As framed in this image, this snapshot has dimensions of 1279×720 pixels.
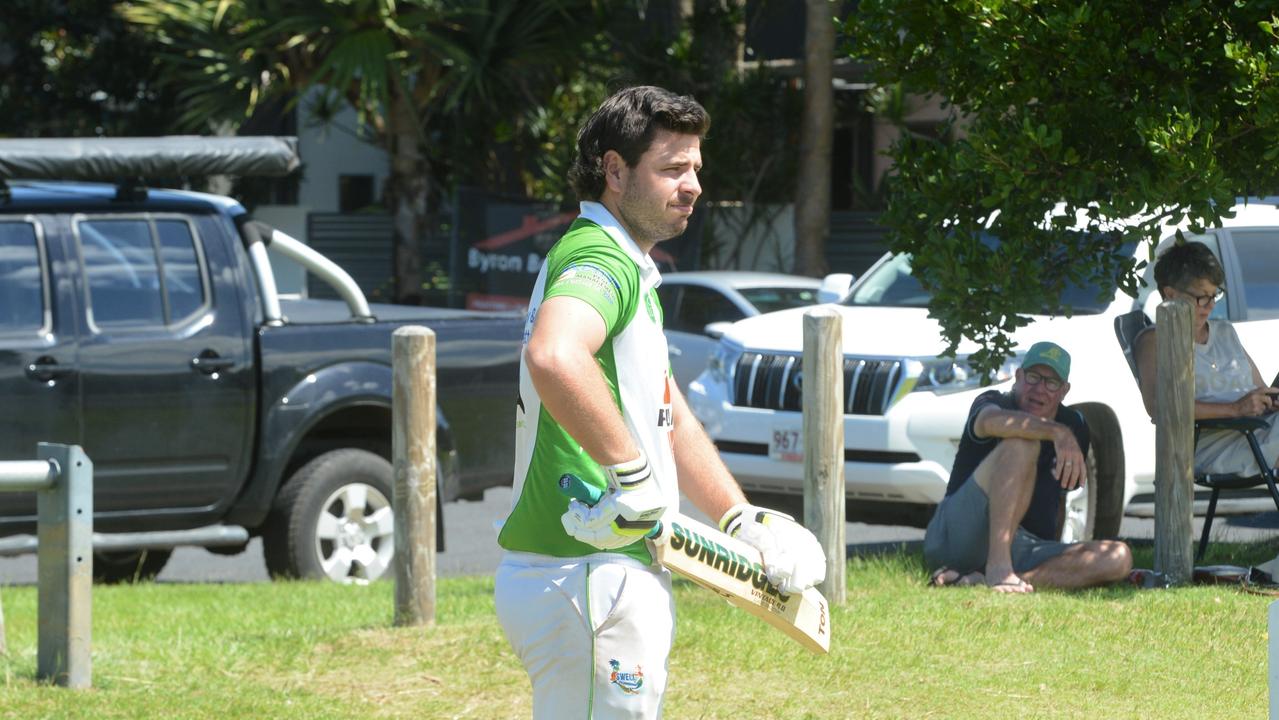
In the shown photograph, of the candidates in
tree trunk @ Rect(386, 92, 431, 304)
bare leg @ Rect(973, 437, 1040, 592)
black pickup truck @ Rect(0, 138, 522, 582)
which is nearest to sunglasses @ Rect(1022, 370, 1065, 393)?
bare leg @ Rect(973, 437, 1040, 592)

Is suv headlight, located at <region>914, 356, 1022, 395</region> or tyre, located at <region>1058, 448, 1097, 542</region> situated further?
suv headlight, located at <region>914, 356, 1022, 395</region>

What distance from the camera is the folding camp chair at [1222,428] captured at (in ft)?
24.7

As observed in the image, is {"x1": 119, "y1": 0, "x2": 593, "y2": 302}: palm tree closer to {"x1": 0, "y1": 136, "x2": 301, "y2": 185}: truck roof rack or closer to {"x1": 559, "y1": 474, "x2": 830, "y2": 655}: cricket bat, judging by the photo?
{"x1": 0, "y1": 136, "x2": 301, "y2": 185}: truck roof rack

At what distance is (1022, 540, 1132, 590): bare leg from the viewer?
727cm

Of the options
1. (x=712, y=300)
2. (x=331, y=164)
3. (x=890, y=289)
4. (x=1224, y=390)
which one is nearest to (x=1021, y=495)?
(x=1224, y=390)

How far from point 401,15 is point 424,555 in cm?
1227

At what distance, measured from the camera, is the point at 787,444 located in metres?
9.34

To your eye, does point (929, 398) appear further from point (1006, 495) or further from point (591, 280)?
point (591, 280)

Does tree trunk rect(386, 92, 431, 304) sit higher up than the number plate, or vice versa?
tree trunk rect(386, 92, 431, 304)

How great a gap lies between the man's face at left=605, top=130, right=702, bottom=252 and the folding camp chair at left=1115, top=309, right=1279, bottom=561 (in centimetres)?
457

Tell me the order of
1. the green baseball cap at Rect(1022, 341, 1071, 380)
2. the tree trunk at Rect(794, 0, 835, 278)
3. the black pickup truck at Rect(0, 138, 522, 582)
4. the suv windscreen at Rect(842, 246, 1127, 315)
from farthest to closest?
the tree trunk at Rect(794, 0, 835, 278) < the suv windscreen at Rect(842, 246, 1127, 315) < the black pickup truck at Rect(0, 138, 522, 582) < the green baseball cap at Rect(1022, 341, 1071, 380)

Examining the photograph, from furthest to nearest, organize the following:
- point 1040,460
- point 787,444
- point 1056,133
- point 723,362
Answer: point 723,362 → point 787,444 → point 1040,460 → point 1056,133

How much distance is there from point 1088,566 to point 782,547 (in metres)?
4.03

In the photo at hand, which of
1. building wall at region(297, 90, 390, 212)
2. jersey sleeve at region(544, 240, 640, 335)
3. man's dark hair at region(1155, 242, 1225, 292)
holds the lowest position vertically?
man's dark hair at region(1155, 242, 1225, 292)
